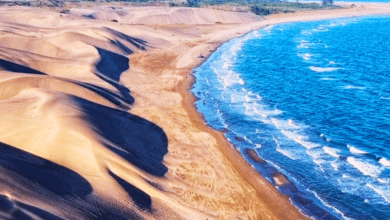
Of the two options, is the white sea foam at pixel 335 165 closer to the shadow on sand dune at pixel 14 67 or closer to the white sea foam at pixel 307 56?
the shadow on sand dune at pixel 14 67

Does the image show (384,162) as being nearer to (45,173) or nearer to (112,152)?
(112,152)

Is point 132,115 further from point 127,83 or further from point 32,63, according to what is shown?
point 32,63

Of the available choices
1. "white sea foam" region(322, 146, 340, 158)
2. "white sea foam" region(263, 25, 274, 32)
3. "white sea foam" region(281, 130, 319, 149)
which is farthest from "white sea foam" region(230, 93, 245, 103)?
"white sea foam" region(263, 25, 274, 32)

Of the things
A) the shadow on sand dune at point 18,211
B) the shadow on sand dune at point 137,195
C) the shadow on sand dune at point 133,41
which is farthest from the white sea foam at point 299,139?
the shadow on sand dune at point 133,41

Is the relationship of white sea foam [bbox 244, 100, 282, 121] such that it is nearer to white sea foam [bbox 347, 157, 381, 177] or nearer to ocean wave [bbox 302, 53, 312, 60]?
white sea foam [bbox 347, 157, 381, 177]

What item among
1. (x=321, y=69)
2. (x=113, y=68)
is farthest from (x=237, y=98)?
(x=321, y=69)
